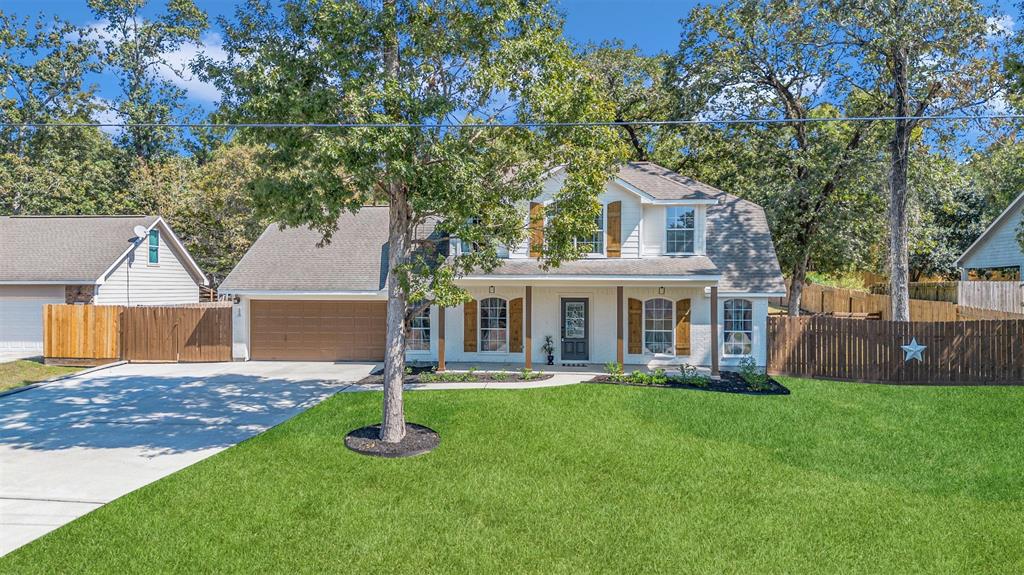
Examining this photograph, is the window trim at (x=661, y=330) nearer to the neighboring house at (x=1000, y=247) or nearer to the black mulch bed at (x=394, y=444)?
the black mulch bed at (x=394, y=444)

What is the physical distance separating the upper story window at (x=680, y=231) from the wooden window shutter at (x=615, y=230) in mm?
1422

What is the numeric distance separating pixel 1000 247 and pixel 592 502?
79.6ft

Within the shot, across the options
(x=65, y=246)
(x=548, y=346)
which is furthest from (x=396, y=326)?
(x=65, y=246)

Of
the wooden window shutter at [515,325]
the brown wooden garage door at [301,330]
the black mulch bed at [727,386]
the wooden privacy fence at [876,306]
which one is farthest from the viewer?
the wooden privacy fence at [876,306]

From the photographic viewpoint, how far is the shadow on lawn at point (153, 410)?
9172 mm

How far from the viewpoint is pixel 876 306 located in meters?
25.8

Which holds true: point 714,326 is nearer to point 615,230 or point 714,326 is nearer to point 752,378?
point 752,378

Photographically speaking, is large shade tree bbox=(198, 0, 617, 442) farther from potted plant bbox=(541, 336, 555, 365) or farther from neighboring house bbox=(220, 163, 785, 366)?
potted plant bbox=(541, 336, 555, 365)

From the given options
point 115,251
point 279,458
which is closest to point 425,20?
point 279,458

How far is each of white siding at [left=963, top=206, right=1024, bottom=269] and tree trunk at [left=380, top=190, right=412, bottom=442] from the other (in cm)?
2279

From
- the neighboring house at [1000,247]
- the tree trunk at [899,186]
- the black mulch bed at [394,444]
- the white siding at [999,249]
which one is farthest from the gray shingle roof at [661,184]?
the white siding at [999,249]

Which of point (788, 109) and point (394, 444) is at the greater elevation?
point (788, 109)

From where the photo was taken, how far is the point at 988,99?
16.0 metres

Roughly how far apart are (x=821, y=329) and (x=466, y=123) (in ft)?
35.7
